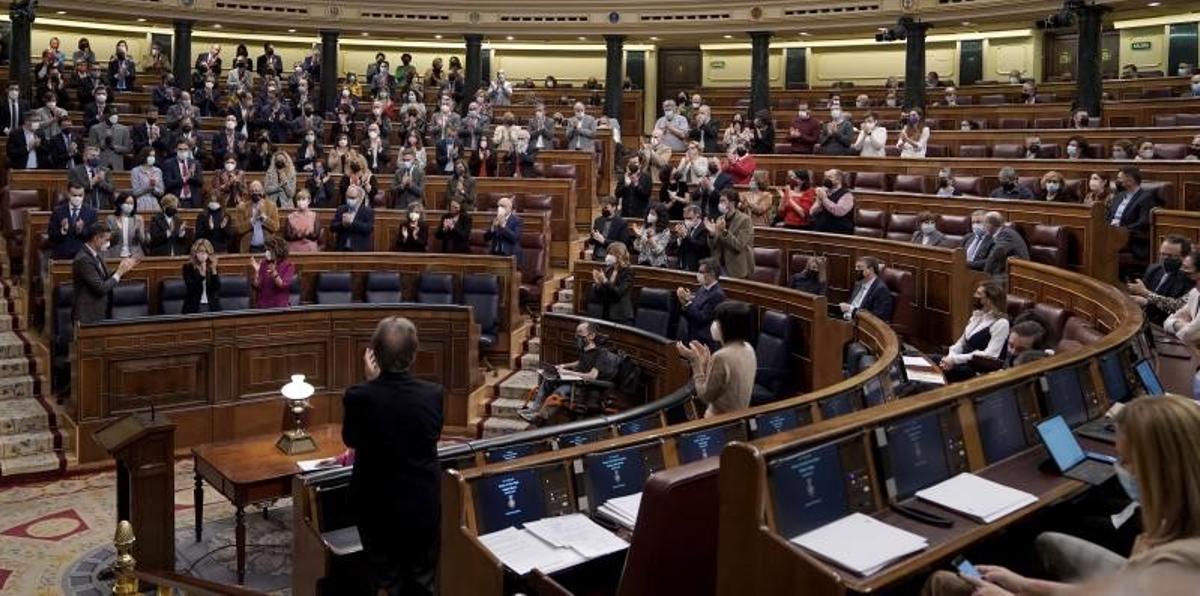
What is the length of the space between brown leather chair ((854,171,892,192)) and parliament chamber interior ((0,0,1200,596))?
0.04m

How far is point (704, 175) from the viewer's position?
1012 centimetres

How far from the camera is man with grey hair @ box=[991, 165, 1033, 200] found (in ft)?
28.8

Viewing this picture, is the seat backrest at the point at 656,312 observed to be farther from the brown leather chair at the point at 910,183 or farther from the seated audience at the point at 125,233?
the seated audience at the point at 125,233

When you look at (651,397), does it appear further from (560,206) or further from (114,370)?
(560,206)

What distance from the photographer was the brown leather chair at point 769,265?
8.65m

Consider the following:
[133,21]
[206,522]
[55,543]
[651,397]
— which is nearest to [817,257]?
[651,397]

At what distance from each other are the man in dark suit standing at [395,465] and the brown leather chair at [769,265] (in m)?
5.50

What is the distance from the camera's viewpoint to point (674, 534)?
8.70 feet

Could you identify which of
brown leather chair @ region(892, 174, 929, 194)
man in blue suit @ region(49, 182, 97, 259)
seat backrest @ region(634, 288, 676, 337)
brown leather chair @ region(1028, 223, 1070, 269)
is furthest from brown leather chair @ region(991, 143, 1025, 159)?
man in blue suit @ region(49, 182, 97, 259)

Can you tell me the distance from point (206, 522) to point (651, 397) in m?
2.73

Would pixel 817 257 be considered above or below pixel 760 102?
below

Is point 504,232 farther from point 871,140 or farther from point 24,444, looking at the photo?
point 871,140

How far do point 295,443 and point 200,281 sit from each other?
8.21 ft

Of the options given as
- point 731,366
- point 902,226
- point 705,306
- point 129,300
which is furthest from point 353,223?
point 731,366
